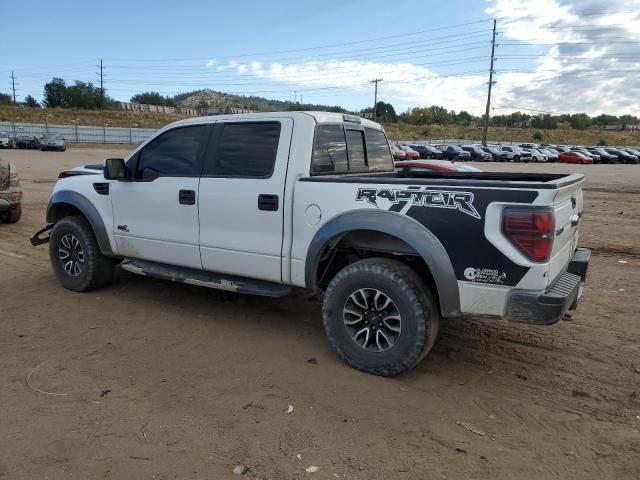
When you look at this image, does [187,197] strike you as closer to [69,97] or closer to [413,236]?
[413,236]

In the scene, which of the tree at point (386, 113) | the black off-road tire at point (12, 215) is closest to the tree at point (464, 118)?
the tree at point (386, 113)

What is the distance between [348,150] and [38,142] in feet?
151

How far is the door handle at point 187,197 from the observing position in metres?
4.65

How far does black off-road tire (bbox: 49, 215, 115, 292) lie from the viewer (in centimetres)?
556

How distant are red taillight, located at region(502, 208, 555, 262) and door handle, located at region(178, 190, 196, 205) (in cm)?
273

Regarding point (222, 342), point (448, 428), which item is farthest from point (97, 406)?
point (448, 428)

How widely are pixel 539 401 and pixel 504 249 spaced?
1133mm

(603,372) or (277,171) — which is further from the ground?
(277,171)

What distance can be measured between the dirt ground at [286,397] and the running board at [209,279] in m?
0.43

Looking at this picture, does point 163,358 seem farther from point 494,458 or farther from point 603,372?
point 603,372

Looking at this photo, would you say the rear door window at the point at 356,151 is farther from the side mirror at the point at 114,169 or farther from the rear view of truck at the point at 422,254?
the side mirror at the point at 114,169

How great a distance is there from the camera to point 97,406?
3.37m

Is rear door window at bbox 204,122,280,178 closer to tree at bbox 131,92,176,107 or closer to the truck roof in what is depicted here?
the truck roof

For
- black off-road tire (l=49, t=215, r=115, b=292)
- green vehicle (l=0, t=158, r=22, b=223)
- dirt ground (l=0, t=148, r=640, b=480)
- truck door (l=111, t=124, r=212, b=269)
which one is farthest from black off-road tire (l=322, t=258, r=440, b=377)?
green vehicle (l=0, t=158, r=22, b=223)
